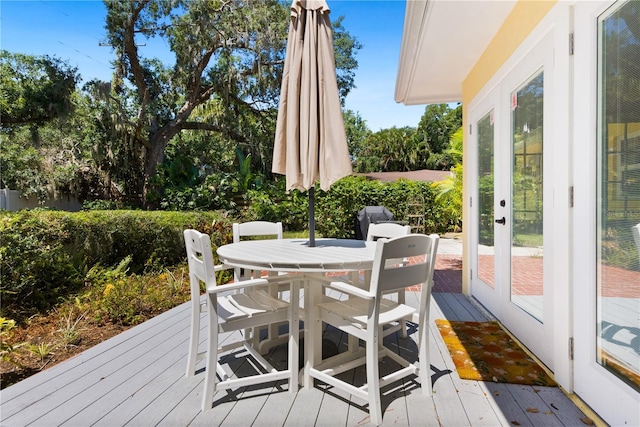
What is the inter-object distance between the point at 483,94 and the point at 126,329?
13.9ft

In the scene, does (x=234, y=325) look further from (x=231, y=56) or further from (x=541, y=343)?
(x=231, y=56)

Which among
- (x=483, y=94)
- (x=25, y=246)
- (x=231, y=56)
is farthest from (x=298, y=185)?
(x=231, y=56)

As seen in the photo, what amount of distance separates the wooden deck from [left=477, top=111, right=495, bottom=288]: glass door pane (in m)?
1.48

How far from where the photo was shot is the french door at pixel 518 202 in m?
2.32

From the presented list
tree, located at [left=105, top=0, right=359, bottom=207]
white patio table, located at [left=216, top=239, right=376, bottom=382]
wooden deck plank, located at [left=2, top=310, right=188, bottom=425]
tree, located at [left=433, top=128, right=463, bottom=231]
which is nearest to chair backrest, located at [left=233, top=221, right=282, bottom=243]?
white patio table, located at [left=216, top=239, right=376, bottom=382]

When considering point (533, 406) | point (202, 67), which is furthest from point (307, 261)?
point (202, 67)

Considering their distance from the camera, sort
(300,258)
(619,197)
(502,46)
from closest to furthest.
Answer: (619,197)
(300,258)
(502,46)

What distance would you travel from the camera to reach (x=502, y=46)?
121 inches

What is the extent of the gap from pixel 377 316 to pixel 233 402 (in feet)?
3.18

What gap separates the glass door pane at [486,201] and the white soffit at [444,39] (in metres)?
0.75

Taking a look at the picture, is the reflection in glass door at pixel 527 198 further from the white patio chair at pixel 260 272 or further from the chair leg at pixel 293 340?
the white patio chair at pixel 260 272

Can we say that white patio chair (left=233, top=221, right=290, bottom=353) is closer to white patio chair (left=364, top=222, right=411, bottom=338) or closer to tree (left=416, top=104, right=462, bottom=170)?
white patio chair (left=364, top=222, right=411, bottom=338)

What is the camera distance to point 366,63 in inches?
547

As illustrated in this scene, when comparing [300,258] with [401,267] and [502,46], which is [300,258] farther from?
[502,46]
